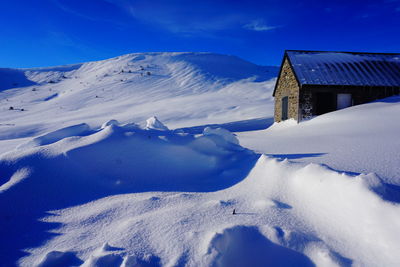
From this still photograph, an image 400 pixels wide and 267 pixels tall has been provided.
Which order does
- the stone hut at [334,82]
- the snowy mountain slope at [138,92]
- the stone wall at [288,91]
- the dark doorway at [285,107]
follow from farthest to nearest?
the snowy mountain slope at [138,92] → the dark doorway at [285,107] → the stone wall at [288,91] → the stone hut at [334,82]

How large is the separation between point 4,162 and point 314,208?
4.09m

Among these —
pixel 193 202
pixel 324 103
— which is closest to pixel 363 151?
pixel 193 202

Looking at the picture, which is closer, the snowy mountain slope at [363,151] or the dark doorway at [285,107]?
the snowy mountain slope at [363,151]

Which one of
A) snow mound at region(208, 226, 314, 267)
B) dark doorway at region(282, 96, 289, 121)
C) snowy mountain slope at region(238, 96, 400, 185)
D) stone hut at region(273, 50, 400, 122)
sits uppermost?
stone hut at region(273, 50, 400, 122)

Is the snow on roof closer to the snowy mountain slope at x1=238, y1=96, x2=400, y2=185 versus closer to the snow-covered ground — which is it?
the snowy mountain slope at x1=238, y1=96, x2=400, y2=185

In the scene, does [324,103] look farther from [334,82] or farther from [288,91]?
[288,91]

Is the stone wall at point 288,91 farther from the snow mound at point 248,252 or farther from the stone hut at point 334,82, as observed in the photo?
the snow mound at point 248,252

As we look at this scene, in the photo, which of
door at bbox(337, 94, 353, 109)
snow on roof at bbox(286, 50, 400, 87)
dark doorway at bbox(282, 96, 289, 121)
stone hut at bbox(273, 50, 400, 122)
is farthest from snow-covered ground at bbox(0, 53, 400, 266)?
dark doorway at bbox(282, 96, 289, 121)

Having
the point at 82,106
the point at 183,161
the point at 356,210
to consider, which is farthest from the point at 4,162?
the point at 82,106

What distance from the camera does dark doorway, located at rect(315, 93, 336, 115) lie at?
1074cm

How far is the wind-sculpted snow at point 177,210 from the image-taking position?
1.82 metres

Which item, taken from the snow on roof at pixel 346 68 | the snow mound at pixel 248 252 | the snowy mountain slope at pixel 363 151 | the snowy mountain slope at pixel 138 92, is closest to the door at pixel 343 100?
the snow on roof at pixel 346 68

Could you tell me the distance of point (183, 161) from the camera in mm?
3680

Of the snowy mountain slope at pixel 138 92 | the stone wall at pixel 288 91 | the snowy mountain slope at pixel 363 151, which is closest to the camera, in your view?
the snowy mountain slope at pixel 363 151
